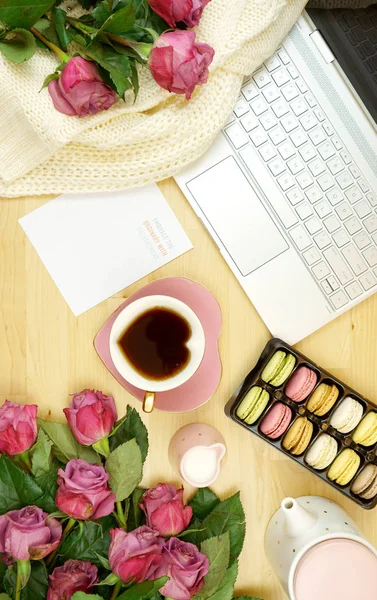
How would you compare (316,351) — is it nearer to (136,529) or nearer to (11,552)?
(136,529)

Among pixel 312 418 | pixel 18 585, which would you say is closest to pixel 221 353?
pixel 312 418

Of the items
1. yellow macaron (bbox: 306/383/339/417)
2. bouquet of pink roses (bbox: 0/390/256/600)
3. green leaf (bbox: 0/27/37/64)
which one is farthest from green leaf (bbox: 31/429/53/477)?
green leaf (bbox: 0/27/37/64)

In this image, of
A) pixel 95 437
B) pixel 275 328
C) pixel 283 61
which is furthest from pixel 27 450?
pixel 283 61

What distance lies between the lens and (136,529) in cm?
69

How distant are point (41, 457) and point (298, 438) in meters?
0.30

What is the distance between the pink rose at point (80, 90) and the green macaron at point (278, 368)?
345mm

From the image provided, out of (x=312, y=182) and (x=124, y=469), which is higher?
(x=312, y=182)

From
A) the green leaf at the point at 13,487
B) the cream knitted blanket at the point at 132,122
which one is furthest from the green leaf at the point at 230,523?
the cream knitted blanket at the point at 132,122

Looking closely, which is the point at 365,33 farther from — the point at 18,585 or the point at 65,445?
the point at 18,585

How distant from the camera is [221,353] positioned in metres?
0.80

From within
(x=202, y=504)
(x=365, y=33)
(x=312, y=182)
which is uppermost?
(x=365, y=33)

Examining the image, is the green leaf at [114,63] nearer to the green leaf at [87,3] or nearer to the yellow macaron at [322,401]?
the green leaf at [87,3]

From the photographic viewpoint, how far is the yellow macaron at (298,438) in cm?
76

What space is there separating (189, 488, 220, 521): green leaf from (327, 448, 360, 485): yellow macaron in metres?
0.15
